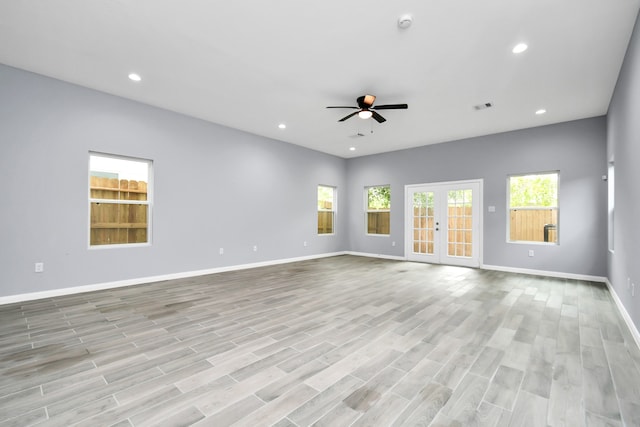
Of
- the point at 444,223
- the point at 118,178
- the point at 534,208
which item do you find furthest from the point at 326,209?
the point at 118,178

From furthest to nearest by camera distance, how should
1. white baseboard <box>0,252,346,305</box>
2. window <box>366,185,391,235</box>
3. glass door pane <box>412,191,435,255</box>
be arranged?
window <box>366,185,391,235</box>, glass door pane <box>412,191,435,255</box>, white baseboard <box>0,252,346,305</box>

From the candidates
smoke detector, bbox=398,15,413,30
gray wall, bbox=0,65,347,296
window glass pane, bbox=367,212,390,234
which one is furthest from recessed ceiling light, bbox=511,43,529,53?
window glass pane, bbox=367,212,390,234

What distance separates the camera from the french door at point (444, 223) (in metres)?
6.68

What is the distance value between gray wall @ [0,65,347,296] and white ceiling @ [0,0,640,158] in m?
0.43

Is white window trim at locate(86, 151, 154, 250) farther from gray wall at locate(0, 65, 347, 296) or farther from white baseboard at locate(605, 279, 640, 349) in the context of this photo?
white baseboard at locate(605, 279, 640, 349)

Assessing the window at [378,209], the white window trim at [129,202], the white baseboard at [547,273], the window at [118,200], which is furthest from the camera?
the window at [378,209]

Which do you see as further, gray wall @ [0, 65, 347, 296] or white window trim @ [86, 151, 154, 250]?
white window trim @ [86, 151, 154, 250]

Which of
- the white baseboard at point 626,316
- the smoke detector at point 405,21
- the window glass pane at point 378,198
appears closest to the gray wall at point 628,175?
the white baseboard at point 626,316

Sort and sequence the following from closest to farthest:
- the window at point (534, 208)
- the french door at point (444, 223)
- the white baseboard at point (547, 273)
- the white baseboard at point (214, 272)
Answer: the white baseboard at point (214, 272) → the white baseboard at point (547, 273) → the window at point (534, 208) → the french door at point (444, 223)

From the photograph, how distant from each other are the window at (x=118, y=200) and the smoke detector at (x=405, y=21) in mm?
4507

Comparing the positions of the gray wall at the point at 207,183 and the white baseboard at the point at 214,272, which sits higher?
the gray wall at the point at 207,183

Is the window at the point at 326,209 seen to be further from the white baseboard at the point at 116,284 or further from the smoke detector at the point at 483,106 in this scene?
the smoke detector at the point at 483,106

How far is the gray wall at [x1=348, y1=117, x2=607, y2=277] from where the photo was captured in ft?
17.2

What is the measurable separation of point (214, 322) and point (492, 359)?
2.63m
